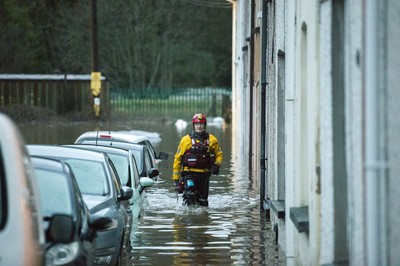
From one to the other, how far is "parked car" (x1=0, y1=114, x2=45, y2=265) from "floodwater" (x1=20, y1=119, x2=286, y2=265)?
20.6 ft

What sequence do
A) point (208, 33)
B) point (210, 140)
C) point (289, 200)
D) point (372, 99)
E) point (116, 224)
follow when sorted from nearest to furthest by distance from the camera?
point (372, 99), point (116, 224), point (289, 200), point (210, 140), point (208, 33)

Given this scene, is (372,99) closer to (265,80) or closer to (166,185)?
(265,80)

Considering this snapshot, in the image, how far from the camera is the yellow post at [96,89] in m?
52.4

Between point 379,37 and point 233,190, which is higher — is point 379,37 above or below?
above

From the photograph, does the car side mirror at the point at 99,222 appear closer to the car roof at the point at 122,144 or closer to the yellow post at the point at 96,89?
the car roof at the point at 122,144

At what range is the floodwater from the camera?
15.0 m

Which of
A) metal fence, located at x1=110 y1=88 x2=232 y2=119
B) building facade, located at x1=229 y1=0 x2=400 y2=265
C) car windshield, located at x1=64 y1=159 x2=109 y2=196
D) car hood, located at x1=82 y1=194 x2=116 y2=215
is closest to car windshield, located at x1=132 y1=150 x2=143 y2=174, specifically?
car windshield, located at x1=64 y1=159 x2=109 y2=196

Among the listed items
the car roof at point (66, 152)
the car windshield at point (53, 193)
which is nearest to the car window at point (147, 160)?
the car roof at point (66, 152)

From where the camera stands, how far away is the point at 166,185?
2509cm

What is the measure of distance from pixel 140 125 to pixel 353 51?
45.6m

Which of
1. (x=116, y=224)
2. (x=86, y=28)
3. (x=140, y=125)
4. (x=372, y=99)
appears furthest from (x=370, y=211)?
(x=86, y=28)

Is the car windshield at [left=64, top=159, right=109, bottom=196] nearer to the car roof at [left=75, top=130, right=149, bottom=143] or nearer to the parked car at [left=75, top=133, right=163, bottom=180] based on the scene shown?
the parked car at [left=75, top=133, right=163, bottom=180]

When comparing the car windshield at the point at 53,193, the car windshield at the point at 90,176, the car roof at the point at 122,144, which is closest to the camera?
the car windshield at the point at 53,193

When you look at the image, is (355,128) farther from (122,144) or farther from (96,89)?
(96,89)
